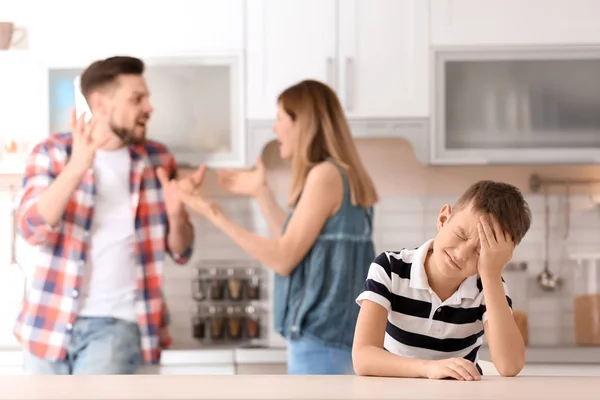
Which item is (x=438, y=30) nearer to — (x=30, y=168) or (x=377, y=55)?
(x=377, y=55)

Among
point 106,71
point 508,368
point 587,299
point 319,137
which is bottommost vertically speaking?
point 587,299

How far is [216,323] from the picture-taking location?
357 cm

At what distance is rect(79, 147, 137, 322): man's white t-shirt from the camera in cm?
278

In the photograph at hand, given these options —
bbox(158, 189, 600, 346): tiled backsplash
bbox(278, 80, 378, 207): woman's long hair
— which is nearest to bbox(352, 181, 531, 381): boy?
bbox(278, 80, 378, 207): woman's long hair

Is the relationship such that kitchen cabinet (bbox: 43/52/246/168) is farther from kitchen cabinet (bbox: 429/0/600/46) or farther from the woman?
the woman

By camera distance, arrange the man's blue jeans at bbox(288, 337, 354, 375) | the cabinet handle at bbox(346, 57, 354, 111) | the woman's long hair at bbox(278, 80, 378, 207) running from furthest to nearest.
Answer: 1. the cabinet handle at bbox(346, 57, 354, 111)
2. the woman's long hair at bbox(278, 80, 378, 207)
3. the man's blue jeans at bbox(288, 337, 354, 375)

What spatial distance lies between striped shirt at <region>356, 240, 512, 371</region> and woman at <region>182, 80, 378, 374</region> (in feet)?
1.88

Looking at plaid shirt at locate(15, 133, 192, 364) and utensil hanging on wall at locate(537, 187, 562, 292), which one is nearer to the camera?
plaid shirt at locate(15, 133, 192, 364)

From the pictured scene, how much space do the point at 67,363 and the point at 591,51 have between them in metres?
2.22

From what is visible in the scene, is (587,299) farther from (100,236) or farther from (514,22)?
(100,236)

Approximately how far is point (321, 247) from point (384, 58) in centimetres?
122

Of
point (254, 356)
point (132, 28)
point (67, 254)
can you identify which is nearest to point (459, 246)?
point (67, 254)

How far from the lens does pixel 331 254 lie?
8.18ft

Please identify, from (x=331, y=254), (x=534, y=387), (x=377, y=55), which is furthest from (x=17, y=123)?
(x=534, y=387)
